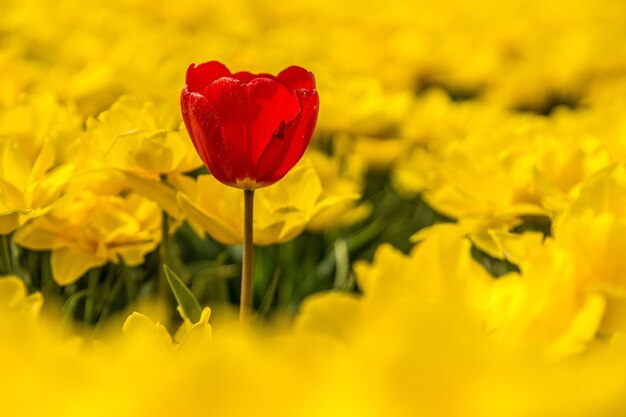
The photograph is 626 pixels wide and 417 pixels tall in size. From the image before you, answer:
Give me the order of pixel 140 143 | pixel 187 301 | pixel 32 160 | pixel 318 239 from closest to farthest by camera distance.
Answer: pixel 187 301 → pixel 140 143 → pixel 32 160 → pixel 318 239

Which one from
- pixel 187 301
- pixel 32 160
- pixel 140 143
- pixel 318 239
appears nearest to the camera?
pixel 187 301

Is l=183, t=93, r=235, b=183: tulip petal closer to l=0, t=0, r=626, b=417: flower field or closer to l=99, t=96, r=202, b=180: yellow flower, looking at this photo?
l=0, t=0, r=626, b=417: flower field

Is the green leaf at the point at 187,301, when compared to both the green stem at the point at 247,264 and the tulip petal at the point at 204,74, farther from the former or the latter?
the tulip petal at the point at 204,74

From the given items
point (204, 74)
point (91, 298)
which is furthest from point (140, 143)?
point (91, 298)

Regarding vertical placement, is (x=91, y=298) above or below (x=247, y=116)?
below

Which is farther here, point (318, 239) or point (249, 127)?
point (318, 239)

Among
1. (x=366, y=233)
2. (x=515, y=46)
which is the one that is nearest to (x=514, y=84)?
(x=515, y=46)

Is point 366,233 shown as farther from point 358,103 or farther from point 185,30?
point 185,30

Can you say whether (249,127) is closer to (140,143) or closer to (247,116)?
(247,116)
